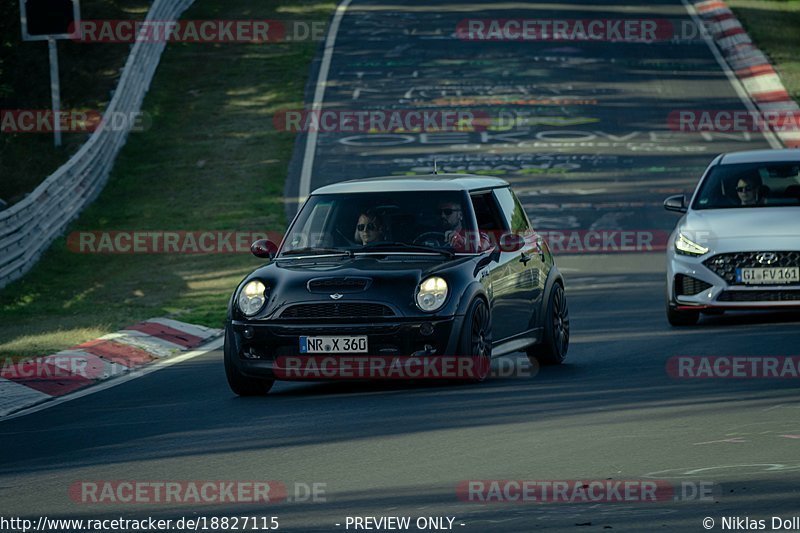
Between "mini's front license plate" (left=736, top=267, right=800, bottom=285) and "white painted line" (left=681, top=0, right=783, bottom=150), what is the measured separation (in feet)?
53.4

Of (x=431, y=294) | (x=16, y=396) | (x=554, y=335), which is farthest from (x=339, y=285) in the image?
(x=16, y=396)

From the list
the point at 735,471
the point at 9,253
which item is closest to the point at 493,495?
the point at 735,471

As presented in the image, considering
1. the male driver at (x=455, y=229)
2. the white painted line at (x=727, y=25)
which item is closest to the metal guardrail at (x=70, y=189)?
the male driver at (x=455, y=229)

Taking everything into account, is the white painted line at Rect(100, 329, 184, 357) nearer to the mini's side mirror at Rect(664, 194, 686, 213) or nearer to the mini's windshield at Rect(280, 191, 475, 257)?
the mini's windshield at Rect(280, 191, 475, 257)

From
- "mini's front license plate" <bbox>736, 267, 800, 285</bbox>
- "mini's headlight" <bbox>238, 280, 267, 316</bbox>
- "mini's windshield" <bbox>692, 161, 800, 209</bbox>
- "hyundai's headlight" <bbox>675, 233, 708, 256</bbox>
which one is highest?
"mini's windshield" <bbox>692, 161, 800, 209</bbox>

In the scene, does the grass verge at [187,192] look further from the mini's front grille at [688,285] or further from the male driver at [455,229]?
the mini's front grille at [688,285]

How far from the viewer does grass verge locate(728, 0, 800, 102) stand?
3900 centimetres

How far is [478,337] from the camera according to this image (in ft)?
38.8

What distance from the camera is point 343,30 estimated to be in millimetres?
46094

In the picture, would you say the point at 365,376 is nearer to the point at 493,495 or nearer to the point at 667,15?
the point at 493,495

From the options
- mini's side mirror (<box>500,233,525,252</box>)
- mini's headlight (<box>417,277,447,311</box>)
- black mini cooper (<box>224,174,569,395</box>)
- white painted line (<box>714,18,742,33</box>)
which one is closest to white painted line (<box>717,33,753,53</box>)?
white painted line (<box>714,18,742,33</box>)

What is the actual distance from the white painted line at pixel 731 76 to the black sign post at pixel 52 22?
14033 millimetres

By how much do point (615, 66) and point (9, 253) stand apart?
2265 centimetres

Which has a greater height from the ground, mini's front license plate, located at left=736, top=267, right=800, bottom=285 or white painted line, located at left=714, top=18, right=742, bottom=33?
white painted line, located at left=714, top=18, right=742, bottom=33
